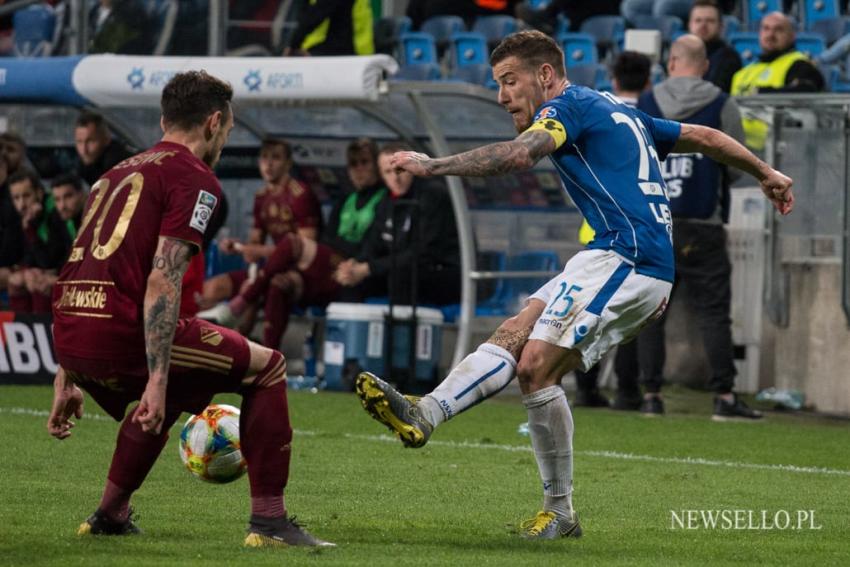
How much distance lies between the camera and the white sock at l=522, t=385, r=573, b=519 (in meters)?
6.65

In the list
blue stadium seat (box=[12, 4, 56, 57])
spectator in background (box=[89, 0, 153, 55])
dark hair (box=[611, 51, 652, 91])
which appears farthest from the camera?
blue stadium seat (box=[12, 4, 56, 57])

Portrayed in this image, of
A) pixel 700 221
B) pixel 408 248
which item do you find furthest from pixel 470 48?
pixel 700 221

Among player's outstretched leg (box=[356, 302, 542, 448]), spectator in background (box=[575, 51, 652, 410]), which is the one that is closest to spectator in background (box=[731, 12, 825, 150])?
spectator in background (box=[575, 51, 652, 410])


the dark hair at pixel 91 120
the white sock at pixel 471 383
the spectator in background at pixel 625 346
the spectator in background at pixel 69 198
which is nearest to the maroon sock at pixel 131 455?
the white sock at pixel 471 383

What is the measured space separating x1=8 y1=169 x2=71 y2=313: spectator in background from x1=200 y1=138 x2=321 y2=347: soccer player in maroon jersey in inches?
48.8

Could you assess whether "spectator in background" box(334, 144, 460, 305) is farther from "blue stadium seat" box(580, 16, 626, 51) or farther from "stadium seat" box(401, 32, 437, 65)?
"blue stadium seat" box(580, 16, 626, 51)

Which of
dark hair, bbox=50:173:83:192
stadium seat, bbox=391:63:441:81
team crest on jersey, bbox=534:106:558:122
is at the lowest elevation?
dark hair, bbox=50:173:83:192

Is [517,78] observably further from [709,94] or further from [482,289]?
[482,289]

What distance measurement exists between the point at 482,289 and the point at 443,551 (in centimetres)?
763

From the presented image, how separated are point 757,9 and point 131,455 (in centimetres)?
1356

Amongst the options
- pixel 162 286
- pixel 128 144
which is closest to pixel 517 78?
pixel 162 286

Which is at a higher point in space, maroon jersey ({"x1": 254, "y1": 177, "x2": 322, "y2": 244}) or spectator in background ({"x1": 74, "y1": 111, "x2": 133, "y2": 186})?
spectator in background ({"x1": 74, "y1": 111, "x2": 133, "y2": 186})

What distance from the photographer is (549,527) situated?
6645 mm

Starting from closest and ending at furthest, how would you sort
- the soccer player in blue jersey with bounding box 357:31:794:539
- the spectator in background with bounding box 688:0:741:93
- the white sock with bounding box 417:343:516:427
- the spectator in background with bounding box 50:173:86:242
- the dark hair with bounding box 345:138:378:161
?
the white sock with bounding box 417:343:516:427 → the soccer player in blue jersey with bounding box 357:31:794:539 → the dark hair with bounding box 345:138:378:161 → the spectator in background with bounding box 50:173:86:242 → the spectator in background with bounding box 688:0:741:93
